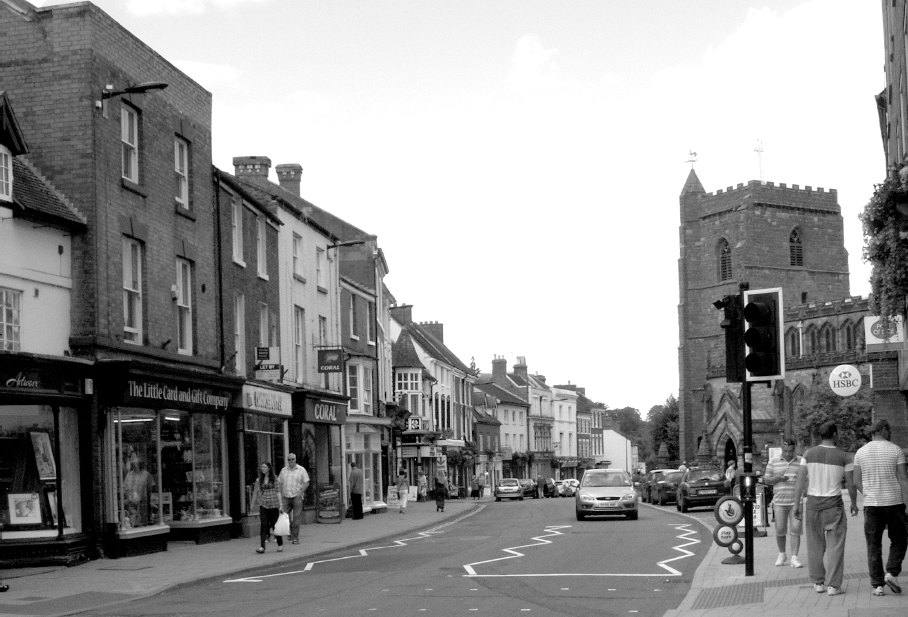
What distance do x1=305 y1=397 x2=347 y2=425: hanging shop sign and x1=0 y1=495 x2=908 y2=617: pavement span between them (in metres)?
6.95

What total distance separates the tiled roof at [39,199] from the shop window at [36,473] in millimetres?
3193

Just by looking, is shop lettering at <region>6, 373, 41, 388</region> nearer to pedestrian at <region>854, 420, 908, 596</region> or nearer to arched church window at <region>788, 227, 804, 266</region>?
pedestrian at <region>854, 420, 908, 596</region>

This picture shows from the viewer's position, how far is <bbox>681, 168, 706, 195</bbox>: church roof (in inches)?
3789

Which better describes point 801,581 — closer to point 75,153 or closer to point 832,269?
point 75,153

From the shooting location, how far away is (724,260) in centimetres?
9238

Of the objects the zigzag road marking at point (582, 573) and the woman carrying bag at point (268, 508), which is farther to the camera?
the woman carrying bag at point (268, 508)

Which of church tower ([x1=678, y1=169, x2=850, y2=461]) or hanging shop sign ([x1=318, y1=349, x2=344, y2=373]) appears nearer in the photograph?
hanging shop sign ([x1=318, y1=349, x2=344, y2=373])

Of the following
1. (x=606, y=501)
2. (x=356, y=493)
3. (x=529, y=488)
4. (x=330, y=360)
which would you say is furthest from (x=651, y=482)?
(x=529, y=488)

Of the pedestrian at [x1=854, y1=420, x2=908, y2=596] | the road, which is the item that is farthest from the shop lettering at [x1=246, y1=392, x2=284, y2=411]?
the pedestrian at [x1=854, y1=420, x2=908, y2=596]

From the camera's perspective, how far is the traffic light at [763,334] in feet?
42.9

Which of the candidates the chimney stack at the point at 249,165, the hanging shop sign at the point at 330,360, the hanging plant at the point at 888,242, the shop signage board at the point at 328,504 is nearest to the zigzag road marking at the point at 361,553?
the shop signage board at the point at 328,504

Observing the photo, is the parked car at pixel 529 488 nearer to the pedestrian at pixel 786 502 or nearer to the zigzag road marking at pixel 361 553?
the zigzag road marking at pixel 361 553

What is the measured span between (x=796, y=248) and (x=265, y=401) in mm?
71706

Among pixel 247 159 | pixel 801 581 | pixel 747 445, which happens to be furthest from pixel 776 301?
pixel 247 159
